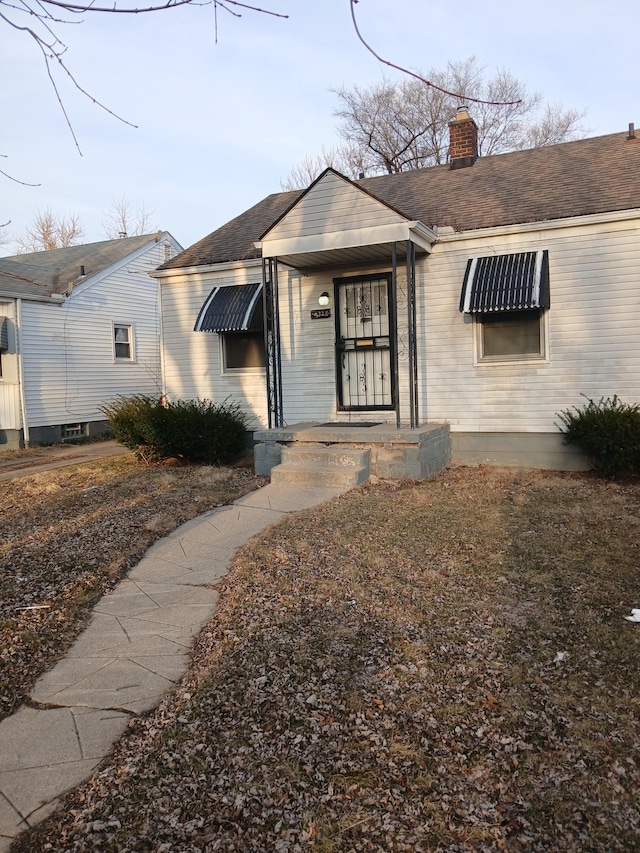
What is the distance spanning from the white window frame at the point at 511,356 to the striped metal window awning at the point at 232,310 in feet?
11.5

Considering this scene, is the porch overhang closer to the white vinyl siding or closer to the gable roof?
the white vinyl siding

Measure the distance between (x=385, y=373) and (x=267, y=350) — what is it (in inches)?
75.0

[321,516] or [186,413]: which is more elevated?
[186,413]

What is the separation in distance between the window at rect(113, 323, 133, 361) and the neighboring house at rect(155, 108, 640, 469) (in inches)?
280

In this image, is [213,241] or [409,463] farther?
[213,241]

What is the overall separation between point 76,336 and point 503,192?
36.9 feet

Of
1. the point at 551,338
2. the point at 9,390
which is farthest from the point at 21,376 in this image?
the point at 551,338

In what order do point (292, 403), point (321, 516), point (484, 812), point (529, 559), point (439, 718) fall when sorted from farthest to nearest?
point (292, 403), point (321, 516), point (529, 559), point (439, 718), point (484, 812)

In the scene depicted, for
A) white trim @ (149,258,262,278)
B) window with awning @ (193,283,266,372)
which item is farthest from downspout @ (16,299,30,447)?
window with awning @ (193,283,266,372)

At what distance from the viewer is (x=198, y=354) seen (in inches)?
457

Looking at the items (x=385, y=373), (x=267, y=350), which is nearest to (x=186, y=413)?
(x=267, y=350)

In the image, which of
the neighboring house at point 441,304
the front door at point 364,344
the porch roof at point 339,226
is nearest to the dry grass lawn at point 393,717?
the neighboring house at point 441,304

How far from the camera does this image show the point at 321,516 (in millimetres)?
6766

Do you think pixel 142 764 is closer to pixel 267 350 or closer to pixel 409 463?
pixel 409 463
